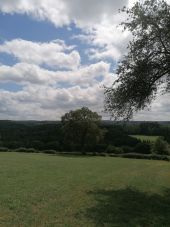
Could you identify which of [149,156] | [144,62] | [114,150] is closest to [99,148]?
[114,150]

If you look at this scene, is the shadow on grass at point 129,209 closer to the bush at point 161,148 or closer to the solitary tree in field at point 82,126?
the solitary tree in field at point 82,126

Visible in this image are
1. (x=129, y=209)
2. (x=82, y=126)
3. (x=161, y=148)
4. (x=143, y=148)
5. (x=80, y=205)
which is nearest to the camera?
(x=80, y=205)

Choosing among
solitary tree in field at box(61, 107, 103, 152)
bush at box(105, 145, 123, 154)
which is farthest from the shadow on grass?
bush at box(105, 145, 123, 154)

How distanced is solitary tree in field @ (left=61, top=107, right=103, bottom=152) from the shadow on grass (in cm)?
6304

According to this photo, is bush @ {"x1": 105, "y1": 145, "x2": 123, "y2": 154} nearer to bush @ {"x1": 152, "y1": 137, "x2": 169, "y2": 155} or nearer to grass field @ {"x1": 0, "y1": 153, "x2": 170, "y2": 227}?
bush @ {"x1": 152, "y1": 137, "x2": 169, "y2": 155}

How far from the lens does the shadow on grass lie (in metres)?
17.1

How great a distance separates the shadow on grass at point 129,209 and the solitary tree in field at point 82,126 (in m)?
63.0

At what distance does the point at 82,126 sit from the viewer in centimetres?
9038

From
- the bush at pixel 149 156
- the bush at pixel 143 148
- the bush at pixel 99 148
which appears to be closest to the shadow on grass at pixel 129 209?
the bush at pixel 149 156

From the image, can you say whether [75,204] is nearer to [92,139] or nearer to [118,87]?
[118,87]

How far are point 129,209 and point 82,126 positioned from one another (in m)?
70.2

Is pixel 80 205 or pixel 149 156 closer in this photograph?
pixel 80 205

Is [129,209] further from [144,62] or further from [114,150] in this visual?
[114,150]

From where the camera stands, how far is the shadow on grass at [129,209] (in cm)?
1714
